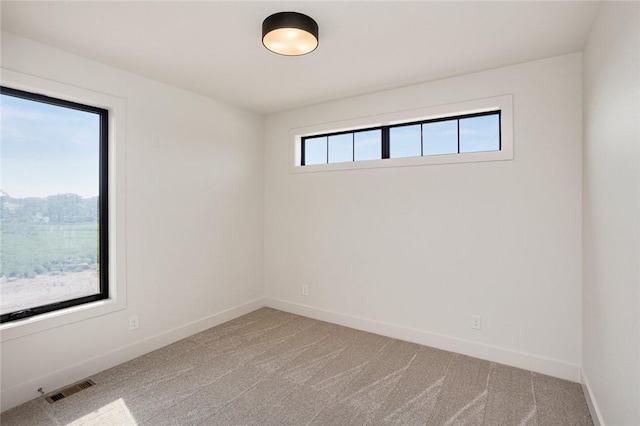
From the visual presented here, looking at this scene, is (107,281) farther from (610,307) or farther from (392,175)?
(610,307)

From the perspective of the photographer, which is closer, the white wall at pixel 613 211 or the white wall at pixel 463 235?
the white wall at pixel 613 211

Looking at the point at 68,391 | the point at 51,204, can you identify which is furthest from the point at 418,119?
the point at 68,391

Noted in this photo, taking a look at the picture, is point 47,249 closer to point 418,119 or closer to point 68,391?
point 68,391

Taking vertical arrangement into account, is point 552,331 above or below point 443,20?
below

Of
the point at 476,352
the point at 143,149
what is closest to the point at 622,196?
the point at 476,352

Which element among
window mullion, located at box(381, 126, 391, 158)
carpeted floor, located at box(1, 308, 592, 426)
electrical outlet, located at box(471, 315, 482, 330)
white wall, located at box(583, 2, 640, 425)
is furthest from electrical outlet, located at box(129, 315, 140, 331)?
white wall, located at box(583, 2, 640, 425)

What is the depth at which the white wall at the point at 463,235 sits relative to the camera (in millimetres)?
2592

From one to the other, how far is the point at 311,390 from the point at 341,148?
2.57m

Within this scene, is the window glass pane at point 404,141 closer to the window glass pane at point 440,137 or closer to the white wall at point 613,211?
the window glass pane at point 440,137

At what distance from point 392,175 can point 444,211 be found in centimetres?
65

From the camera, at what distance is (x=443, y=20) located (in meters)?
2.10

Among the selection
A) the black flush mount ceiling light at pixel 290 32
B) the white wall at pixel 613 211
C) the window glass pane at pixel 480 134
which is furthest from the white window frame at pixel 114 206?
the white wall at pixel 613 211

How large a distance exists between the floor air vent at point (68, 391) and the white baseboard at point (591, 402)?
3465mm

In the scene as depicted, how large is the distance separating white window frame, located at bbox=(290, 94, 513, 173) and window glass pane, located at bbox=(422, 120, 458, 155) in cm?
10
